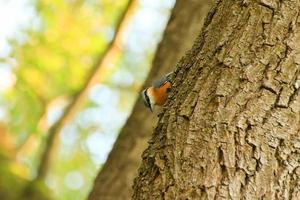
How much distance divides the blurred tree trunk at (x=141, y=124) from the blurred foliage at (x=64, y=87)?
4.34ft

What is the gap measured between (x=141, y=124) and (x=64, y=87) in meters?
3.14

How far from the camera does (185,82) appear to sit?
6.08 ft

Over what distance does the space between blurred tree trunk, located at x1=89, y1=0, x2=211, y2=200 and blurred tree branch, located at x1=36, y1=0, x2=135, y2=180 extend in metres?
1.09

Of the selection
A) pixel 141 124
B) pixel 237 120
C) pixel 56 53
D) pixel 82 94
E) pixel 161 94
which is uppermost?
pixel 56 53

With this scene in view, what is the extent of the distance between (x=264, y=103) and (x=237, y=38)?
0.20m

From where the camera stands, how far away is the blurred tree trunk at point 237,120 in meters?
1.68

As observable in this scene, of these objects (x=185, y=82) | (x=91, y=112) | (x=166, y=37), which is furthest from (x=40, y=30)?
(x=185, y=82)

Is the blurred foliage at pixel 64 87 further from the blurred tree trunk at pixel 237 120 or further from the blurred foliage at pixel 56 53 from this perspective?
the blurred tree trunk at pixel 237 120

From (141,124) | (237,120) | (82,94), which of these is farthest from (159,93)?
(82,94)

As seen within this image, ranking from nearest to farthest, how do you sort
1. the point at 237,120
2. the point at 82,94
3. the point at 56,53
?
the point at 237,120
the point at 82,94
the point at 56,53

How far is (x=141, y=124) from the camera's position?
12.3 ft

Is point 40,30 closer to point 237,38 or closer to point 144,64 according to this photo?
point 144,64

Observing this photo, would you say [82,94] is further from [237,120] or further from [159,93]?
[237,120]

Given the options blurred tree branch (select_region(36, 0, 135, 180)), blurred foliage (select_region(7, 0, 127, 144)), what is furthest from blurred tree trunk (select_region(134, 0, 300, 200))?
blurred foliage (select_region(7, 0, 127, 144))
